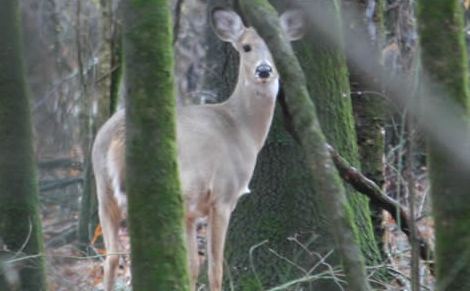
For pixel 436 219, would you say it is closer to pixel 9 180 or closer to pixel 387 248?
pixel 9 180

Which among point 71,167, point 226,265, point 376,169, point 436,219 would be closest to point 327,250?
point 226,265

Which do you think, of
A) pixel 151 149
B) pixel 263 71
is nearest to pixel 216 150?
pixel 263 71

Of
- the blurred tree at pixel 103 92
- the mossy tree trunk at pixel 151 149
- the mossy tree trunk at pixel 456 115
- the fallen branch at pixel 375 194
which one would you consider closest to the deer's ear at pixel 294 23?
the fallen branch at pixel 375 194

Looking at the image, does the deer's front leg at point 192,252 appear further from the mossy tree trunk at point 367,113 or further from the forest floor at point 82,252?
the mossy tree trunk at point 367,113

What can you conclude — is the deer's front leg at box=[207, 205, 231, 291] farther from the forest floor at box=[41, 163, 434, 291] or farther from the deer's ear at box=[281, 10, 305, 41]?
the deer's ear at box=[281, 10, 305, 41]

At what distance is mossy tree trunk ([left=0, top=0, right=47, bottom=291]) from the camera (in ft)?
24.9

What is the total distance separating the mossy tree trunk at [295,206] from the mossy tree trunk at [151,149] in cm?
251

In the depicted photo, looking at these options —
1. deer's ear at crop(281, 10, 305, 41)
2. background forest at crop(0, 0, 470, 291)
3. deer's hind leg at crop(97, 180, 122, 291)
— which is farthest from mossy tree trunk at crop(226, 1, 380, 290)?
deer's hind leg at crop(97, 180, 122, 291)

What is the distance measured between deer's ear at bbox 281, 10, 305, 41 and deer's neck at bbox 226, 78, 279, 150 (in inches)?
19.3

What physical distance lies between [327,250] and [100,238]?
4137 mm

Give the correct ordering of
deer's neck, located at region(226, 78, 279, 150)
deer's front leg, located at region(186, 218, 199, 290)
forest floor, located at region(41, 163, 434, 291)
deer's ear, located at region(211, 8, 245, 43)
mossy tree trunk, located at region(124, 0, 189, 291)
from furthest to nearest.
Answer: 1. deer's ear, located at region(211, 8, 245, 43)
2. deer's neck, located at region(226, 78, 279, 150)
3. forest floor, located at region(41, 163, 434, 291)
4. deer's front leg, located at region(186, 218, 199, 290)
5. mossy tree trunk, located at region(124, 0, 189, 291)

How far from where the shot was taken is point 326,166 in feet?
18.7

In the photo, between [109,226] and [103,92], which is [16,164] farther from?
[103,92]

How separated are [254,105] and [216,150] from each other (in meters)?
0.74
